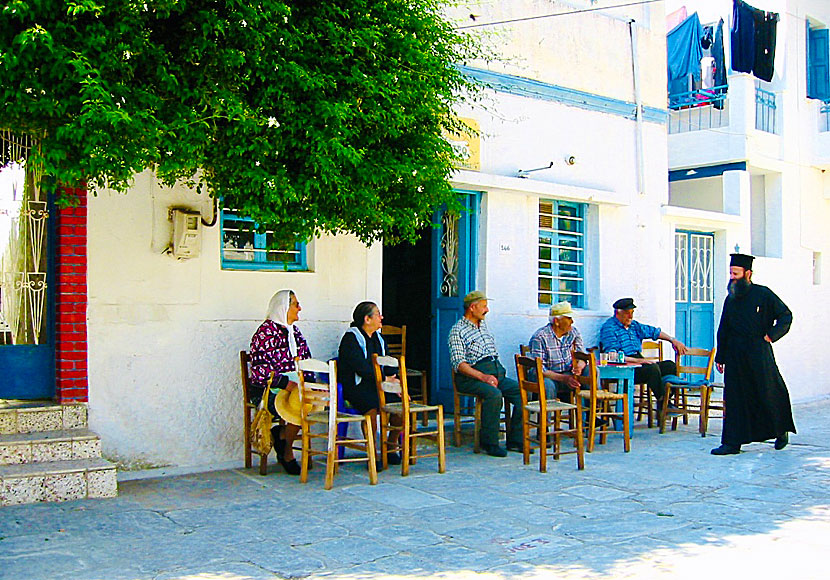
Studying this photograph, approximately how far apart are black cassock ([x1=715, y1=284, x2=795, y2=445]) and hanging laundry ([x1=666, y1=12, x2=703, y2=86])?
5.99 metres

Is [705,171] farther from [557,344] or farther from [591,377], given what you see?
[591,377]

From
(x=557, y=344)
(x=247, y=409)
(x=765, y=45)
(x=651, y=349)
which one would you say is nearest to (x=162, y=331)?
(x=247, y=409)

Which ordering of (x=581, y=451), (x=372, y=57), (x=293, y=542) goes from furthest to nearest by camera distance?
1. (x=581, y=451)
2. (x=372, y=57)
3. (x=293, y=542)

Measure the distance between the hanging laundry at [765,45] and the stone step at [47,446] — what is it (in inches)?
433

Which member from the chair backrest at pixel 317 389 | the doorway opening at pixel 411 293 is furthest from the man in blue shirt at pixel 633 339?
the chair backrest at pixel 317 389

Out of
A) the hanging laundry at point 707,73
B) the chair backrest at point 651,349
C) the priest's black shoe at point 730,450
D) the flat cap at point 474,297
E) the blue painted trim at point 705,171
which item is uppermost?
the hanging laundry at point 707,73

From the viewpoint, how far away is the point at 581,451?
7.90m

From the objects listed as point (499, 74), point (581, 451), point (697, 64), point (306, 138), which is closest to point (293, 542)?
point (306, 138)

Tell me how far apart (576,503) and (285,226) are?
2.94 m

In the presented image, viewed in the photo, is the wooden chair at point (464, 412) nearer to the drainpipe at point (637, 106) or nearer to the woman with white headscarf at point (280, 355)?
the woman with white headscarf at point (280, 355)

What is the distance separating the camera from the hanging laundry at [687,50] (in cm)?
1375

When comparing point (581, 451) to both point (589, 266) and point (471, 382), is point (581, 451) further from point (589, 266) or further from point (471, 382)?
point (589, 266)

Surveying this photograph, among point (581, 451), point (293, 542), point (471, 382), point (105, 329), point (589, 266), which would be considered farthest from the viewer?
point (589, 266)

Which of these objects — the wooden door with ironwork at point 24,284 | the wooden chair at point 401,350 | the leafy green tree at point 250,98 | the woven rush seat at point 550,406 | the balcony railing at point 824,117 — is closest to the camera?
the leafy green tree at point 250,98
